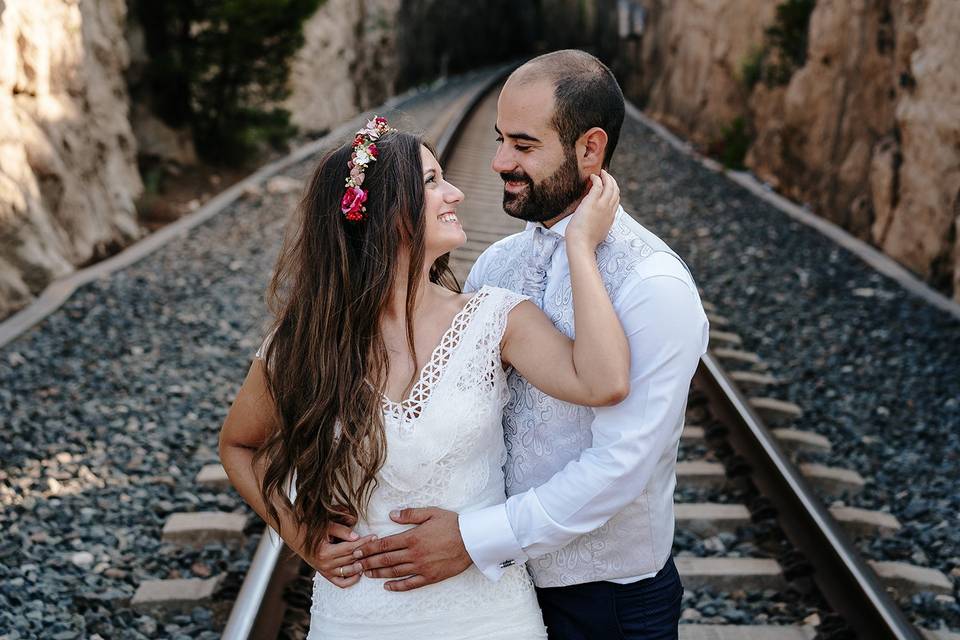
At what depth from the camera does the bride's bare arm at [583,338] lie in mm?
1834

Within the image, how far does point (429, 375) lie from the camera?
6.46 ft

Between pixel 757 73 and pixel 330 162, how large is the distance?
37.3 ft

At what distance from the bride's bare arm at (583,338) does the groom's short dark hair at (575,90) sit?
0.41 ft

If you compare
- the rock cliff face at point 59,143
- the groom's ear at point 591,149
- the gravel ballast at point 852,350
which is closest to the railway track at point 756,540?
the gravel ballast at point 852,350

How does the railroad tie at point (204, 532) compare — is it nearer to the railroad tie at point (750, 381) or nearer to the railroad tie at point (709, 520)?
the railroad tie at point (709, 520)

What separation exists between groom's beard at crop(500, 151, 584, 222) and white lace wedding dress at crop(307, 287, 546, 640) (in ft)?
0.72

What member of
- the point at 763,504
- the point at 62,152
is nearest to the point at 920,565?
the point at 763,504

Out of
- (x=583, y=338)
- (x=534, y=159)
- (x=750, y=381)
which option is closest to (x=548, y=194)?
(x=534, y=159)

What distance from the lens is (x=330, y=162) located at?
2.05m

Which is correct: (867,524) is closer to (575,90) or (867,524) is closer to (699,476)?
(699,476)

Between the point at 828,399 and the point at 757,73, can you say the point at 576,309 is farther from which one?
the point at 757,73

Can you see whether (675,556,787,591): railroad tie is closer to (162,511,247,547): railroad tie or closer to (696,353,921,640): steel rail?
(696,353,921,640): steel rail

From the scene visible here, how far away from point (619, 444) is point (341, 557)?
67 centimetres

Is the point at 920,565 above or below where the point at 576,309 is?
below
